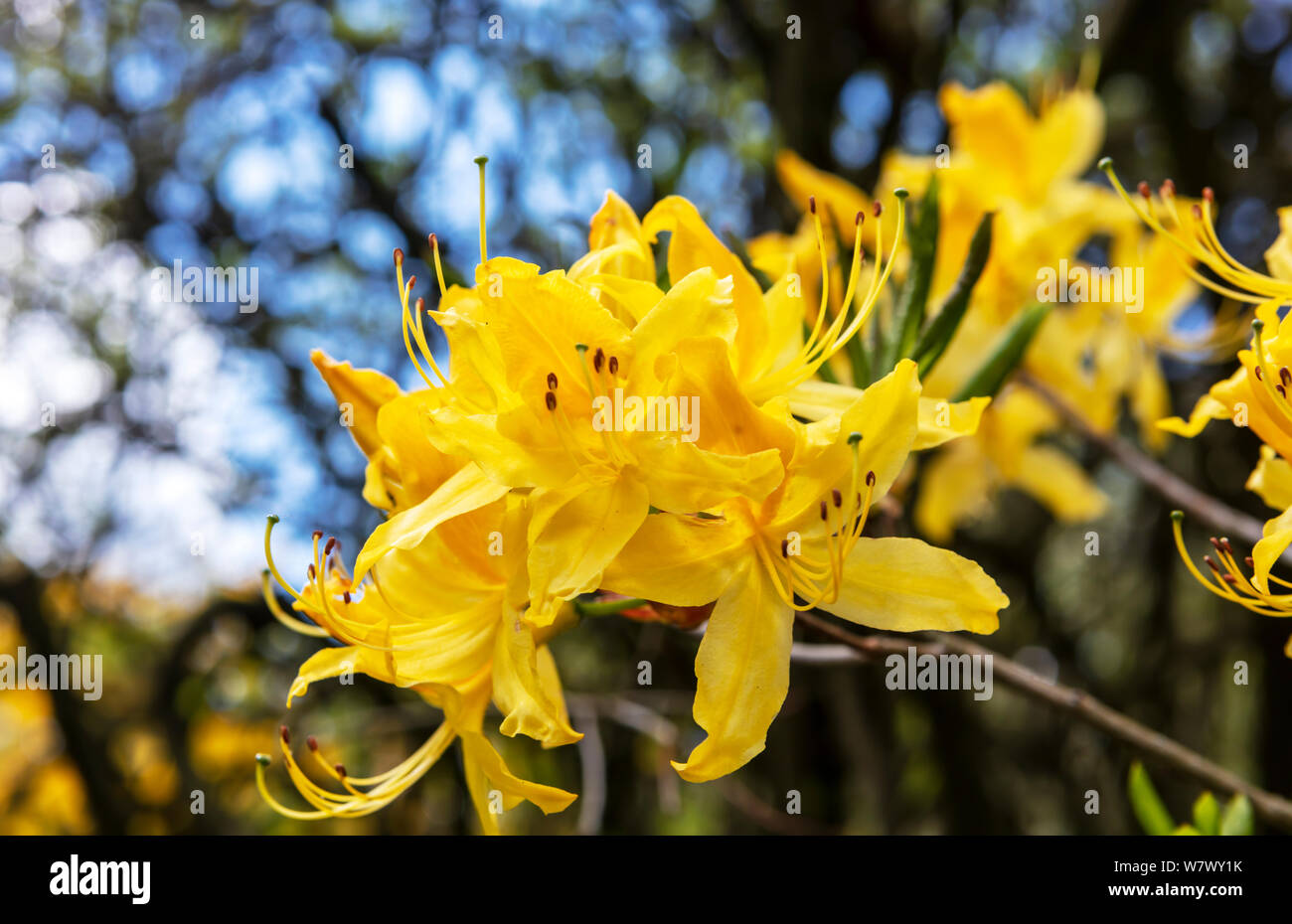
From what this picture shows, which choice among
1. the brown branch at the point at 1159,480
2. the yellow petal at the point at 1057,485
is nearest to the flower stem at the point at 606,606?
the brown branch at the point at 1159,480

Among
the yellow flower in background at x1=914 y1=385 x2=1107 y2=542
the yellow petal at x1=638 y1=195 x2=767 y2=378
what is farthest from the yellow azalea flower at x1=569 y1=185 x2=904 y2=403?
the yellow flower in background at x1=914 y1=385 x2=1107 y2=542

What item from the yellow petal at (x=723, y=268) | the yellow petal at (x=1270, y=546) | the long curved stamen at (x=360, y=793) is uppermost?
the yellow petal at (x=723, y=268)

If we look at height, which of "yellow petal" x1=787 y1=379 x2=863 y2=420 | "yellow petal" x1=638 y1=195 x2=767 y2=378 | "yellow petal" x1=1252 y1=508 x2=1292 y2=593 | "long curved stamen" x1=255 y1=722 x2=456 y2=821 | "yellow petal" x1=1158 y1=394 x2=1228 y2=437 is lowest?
"long curved stamen" x1=255 y1=722 x2=456 y2=821

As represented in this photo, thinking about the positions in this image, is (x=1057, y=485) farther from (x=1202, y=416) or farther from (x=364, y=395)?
(x=364, y=395)

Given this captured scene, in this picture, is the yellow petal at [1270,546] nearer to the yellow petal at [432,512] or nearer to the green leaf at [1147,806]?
the green leaf at [1147,806]

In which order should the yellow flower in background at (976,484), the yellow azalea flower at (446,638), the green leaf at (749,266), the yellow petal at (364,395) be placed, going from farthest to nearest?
the yellow flower in background at (976,484)
the green leaf at (749,266)
the yellow petal at (364,395)
the yellow azalea flower at (446,638)

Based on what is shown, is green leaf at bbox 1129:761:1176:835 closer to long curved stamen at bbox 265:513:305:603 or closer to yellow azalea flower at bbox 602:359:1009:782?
yellow azalea flower at bbox 602:359:1009:782
